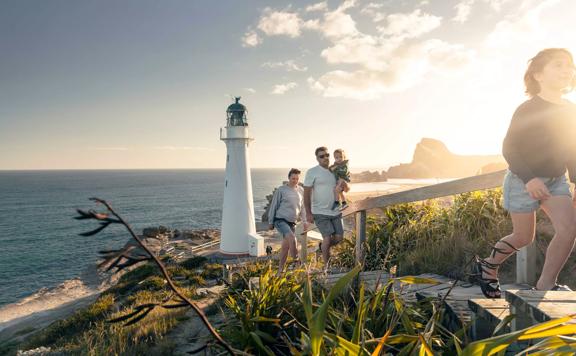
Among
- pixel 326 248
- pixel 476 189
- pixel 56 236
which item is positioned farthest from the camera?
pixel 56 236

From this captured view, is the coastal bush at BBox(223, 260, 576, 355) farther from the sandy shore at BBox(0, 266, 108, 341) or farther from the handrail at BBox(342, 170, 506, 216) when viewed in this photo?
the sandy shore at BBox(0, 266, 108, 341)

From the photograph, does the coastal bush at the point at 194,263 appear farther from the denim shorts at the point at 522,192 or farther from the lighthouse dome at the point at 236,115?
the denim shorts at the point at 522,192

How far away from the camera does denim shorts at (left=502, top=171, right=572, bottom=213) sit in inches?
103

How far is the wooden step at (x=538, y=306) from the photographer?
1718 millimetres

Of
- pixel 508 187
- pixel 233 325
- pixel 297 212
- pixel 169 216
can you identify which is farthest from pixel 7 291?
pixel 169 216

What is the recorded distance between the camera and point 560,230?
8.57 feet

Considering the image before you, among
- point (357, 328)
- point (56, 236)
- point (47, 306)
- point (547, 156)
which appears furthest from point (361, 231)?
point (56, 236)

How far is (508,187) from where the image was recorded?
2814 mm

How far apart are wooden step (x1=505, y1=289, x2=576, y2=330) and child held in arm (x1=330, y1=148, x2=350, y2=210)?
11.3 feet

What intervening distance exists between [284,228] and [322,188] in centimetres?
119

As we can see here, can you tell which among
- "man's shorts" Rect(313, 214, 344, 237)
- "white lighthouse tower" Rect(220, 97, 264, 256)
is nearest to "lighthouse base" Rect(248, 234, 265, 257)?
"white lighthouse tower" Rect(220, 97, 264, 256)

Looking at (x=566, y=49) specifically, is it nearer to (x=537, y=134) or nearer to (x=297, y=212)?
(x=537, y=134)

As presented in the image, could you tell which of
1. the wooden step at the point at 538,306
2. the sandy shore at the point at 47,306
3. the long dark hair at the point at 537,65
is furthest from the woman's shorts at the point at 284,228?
the sandy shore at the point at 47,306

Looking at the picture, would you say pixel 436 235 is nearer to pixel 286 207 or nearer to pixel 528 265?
pixel 528 265
